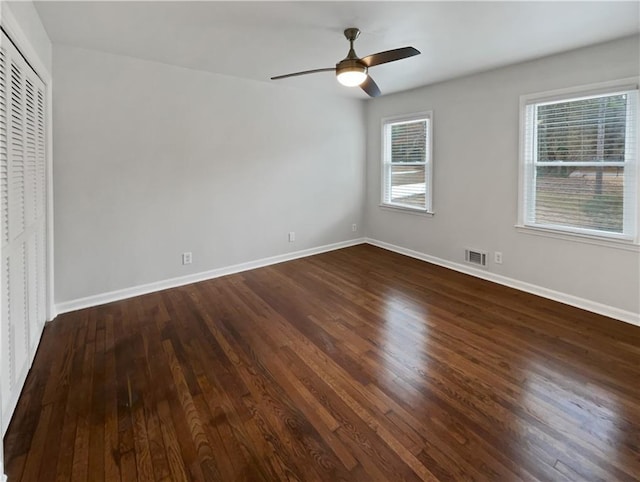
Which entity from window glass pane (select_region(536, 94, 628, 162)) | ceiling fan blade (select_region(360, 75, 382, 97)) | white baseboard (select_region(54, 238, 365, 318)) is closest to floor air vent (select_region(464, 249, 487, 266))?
window glass pane (select_region(536, 94, 628, 162))

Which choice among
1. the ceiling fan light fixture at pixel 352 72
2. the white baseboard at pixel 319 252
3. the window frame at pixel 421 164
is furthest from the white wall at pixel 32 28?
the window frame at pixel 421 164

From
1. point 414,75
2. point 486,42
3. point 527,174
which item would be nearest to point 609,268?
point 527,174

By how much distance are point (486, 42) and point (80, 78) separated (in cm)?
371

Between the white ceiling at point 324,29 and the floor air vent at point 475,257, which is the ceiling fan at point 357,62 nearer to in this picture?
the white ceiling at point 324,29

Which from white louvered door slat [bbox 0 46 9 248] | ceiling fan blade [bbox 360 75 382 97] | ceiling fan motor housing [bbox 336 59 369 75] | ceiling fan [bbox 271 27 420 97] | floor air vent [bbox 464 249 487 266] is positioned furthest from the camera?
floor air vent [bbox 464 249 487 266]

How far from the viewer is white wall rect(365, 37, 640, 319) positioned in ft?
10.1

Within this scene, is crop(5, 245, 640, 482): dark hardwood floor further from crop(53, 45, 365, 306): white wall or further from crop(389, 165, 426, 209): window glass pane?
crop(389, 165, 426, 209): window glass pane

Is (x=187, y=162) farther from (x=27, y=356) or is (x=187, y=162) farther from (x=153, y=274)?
(x=27, y=356)

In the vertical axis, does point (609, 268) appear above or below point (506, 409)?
above

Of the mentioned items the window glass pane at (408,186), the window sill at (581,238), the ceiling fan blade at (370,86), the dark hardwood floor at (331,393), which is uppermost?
the ceiling fan blade at (370,86)

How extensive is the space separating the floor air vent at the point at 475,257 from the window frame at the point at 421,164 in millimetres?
753

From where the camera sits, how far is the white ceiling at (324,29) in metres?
2.40

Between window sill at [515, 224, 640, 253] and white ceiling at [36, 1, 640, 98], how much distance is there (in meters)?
1.71

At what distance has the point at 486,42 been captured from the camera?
3010 millimetres
